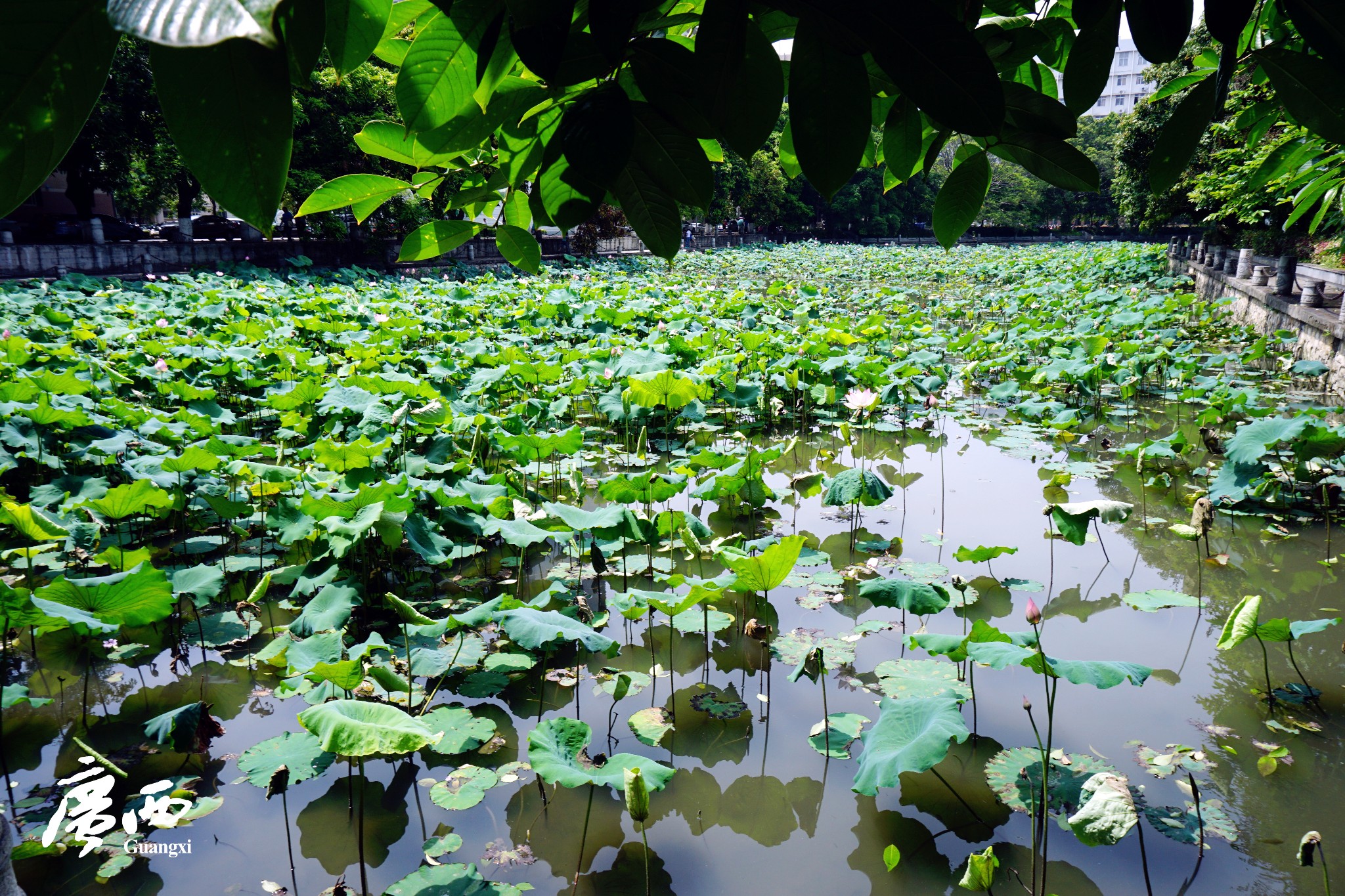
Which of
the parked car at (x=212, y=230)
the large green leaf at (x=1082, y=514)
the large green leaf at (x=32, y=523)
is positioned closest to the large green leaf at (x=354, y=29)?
the large green leaf at (x=32, y=523)

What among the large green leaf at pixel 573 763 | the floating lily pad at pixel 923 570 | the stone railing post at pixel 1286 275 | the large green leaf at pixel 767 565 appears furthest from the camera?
the stone railing post at pixel 1286 275

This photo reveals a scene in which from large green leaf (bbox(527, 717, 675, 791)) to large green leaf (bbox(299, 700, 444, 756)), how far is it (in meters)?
0.24

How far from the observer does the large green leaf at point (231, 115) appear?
1.27 feet

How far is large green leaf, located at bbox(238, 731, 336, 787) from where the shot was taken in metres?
1.84

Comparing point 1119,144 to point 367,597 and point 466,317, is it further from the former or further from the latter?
point 367,597

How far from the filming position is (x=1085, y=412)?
19.0 feet

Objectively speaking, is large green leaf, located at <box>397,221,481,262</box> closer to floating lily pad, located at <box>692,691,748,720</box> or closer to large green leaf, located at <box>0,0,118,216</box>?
large green leaf, located at <box>0,0,118,216</box>

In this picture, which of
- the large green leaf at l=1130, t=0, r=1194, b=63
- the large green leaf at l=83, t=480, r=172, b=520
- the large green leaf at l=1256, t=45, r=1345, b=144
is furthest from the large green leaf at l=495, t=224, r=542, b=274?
the large green leaf at l=83, t=480, r=172, b=520

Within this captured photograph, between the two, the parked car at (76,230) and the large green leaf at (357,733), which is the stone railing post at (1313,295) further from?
the parked car at (76,230)

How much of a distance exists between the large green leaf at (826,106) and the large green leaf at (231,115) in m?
0.32

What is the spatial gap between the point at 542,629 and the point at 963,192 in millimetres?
1561

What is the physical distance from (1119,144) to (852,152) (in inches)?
733

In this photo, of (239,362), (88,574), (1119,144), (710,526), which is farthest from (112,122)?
(1119,144)

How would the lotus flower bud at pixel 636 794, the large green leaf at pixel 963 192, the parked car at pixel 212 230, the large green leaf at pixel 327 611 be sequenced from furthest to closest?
the parked car at pixel 212 230 → the large green leaf at pixel 327 611 → the lotus flower bud at pixel 636 794 → the large green leaf at pixel 963 192
